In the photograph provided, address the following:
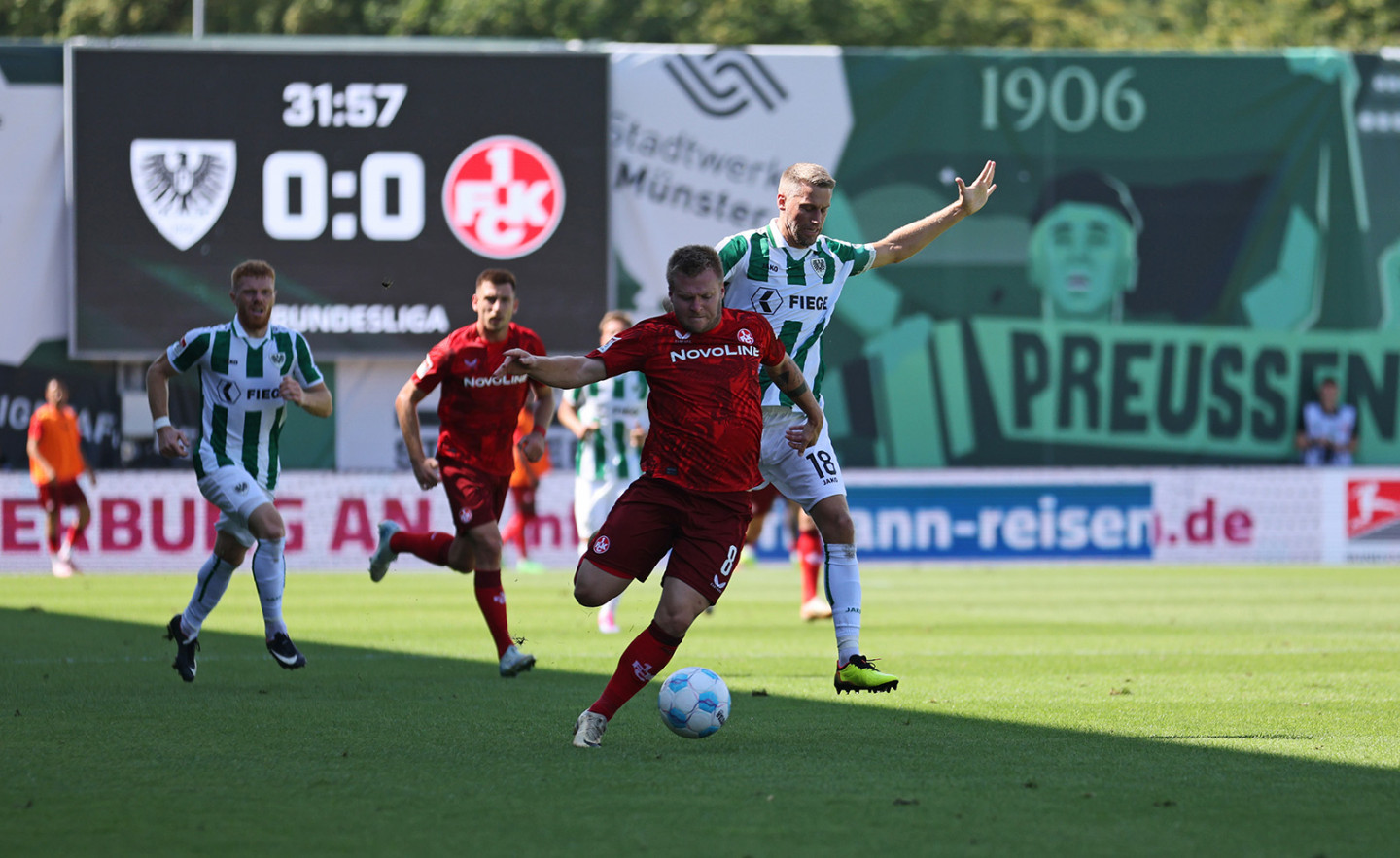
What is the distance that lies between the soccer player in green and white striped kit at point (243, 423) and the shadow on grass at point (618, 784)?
0.70 m

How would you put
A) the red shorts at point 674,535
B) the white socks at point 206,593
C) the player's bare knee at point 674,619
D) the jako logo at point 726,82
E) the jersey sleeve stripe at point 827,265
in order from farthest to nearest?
the jako logo at point 726,82
the white socks at point 206,593
the jersey sleeve stripe at point 827,265
the red shorts at point 674,535
the player's bare knee at point 674,619

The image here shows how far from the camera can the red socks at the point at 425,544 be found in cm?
948

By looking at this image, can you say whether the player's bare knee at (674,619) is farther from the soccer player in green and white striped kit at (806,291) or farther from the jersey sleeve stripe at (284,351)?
the jersey sleeve stripe at (284,351)

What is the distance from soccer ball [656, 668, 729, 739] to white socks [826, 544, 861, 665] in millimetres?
841

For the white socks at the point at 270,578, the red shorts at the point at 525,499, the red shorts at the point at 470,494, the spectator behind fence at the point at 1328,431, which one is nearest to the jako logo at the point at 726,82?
the red shorts at the point at 525,499

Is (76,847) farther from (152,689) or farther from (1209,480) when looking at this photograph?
(1209,480)

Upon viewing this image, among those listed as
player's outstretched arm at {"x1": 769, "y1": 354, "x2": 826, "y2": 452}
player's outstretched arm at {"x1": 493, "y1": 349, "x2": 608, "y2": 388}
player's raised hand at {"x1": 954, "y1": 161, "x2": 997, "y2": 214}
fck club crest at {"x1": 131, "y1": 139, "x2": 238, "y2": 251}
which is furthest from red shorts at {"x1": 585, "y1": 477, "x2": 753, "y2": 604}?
fck club crest at {"x1": 131, "y1": 139, "x2": 238, "y2": 251}

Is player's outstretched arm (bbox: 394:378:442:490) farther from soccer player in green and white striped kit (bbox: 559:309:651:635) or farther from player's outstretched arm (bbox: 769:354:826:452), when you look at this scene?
soccer player in green and white striped kit (bbox: 559:309:651:635)

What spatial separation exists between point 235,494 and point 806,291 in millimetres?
3121

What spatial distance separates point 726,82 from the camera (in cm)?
2469

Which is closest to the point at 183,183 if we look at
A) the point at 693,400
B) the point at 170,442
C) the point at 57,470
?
the point at 57,470

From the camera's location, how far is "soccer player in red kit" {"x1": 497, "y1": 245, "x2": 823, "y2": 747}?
20.9ft

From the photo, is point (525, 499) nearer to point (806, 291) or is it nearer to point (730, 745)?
point (806, 291)

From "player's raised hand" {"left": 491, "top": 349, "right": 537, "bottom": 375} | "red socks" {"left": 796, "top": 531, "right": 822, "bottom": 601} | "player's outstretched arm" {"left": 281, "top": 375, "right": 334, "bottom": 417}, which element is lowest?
"red socks" {"left": 796, "top": 531, "right": 822, "bottom": 601}
